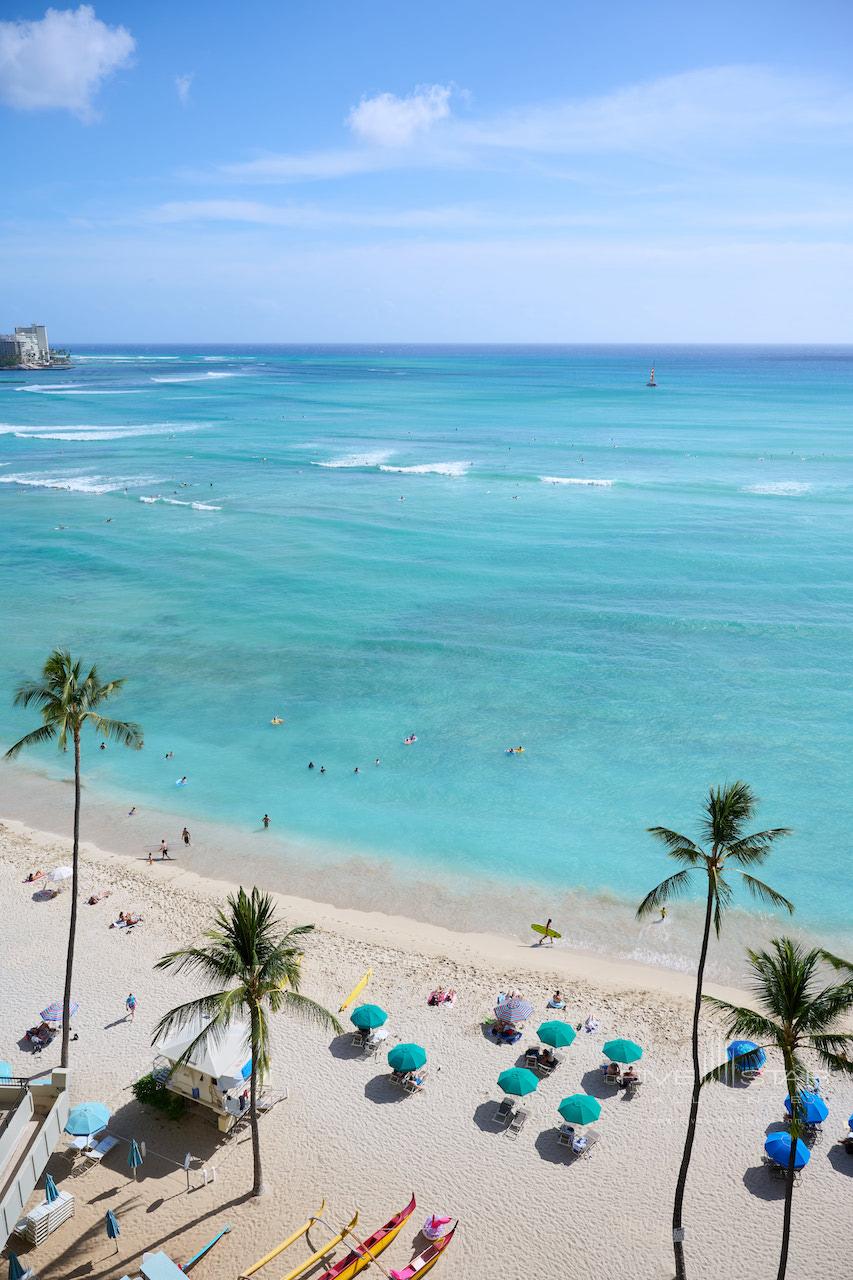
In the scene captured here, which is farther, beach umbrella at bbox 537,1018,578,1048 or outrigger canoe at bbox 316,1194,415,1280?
beach umbrella at bbox 537,1018,578,1048

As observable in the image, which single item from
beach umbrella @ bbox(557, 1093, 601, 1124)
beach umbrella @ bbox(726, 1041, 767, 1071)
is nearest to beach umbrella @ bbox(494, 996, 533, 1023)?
beach umbrella @ bbox(557, 1093, 601, 1124)

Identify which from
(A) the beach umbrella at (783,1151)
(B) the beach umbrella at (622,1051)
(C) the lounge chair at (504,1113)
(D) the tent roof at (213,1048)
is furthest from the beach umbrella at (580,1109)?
(D) the tent roof at (213,1048)

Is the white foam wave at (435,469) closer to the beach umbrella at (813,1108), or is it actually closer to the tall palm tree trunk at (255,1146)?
the beach umbrella at (813,1108)

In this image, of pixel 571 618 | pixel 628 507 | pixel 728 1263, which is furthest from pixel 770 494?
pixel 728 1263

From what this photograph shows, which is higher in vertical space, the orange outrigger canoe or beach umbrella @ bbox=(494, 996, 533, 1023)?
beach umbrella @ bbox=(494, 996, 533, 1023)

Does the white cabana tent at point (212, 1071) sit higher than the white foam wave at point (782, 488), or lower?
lower

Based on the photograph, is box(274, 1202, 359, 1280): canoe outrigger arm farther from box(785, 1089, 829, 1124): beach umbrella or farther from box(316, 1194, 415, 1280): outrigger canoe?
box(785, 1089, 829, 1124): beach umbrella

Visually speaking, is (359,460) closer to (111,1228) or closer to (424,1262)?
Answer: (111,1228)
